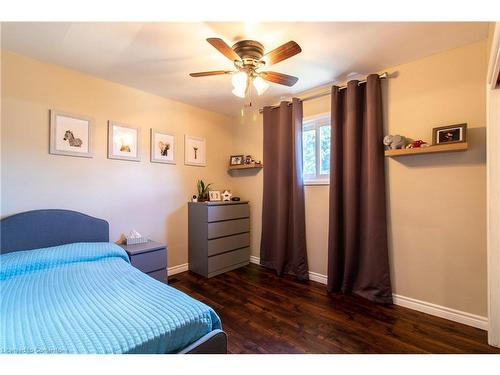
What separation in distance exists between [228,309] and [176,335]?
49.1 inches

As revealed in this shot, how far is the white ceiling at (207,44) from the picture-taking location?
1626 mm

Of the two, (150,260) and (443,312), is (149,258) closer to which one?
(150,260)

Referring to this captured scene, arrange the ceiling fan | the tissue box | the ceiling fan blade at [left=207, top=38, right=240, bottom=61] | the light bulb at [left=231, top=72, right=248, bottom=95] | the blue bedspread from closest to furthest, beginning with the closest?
the blue bedspread
the ceiling fan blade at [left=207, top=38, right=240, bottom=61]
the ceiling fan
the light bulb at [left=231, top=72, right=248, bottom=95]
the tissue box

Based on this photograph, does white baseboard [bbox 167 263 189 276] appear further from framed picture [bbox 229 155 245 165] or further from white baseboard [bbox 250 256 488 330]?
white baseboard [bbox 250 256 488 330]

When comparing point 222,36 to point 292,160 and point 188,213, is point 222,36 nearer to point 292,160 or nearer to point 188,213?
point 292,160

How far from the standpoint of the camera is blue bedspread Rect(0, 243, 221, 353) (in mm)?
855

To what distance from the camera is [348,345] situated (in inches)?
62.2

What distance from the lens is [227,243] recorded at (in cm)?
308

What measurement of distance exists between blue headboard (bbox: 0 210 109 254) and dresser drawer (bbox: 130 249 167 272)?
44 cm

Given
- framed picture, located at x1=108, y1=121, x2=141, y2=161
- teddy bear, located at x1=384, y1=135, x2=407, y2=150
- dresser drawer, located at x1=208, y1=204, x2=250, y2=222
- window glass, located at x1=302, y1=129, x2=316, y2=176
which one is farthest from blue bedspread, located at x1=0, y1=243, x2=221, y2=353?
window glass, located at x1=302, y1=129, x2=316, y2=176

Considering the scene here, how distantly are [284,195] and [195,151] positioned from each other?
1462mm

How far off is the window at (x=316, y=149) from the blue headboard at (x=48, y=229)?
2450 millimetres

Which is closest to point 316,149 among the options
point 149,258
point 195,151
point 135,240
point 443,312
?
point 195,151
